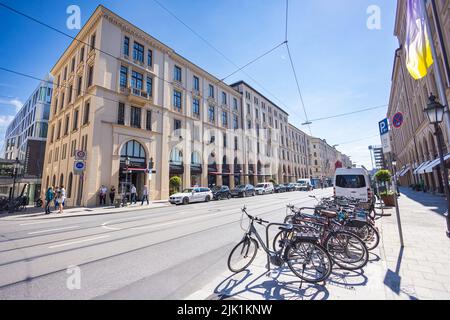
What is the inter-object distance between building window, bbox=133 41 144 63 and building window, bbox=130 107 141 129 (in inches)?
236

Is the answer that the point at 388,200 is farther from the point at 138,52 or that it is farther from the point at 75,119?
the point at 75,119

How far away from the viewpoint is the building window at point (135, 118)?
23.1 meters

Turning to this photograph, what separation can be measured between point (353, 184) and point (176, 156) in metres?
20.8

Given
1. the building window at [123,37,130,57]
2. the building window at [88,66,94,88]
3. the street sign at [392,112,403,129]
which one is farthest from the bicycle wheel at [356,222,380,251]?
the building window at [123,37,130,57]

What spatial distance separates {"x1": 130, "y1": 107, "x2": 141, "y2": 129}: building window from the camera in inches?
908

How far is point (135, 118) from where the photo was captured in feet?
77.0

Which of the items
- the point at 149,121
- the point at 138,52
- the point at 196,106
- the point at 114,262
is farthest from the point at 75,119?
the point at 114,262

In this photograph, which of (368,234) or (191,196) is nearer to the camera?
(368,234)

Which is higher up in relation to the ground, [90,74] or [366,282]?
[90,74]

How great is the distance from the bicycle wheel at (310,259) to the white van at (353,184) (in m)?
8.77

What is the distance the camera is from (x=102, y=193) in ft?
63.0

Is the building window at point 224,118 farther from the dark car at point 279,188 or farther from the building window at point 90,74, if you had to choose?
the building window at point 90,74
